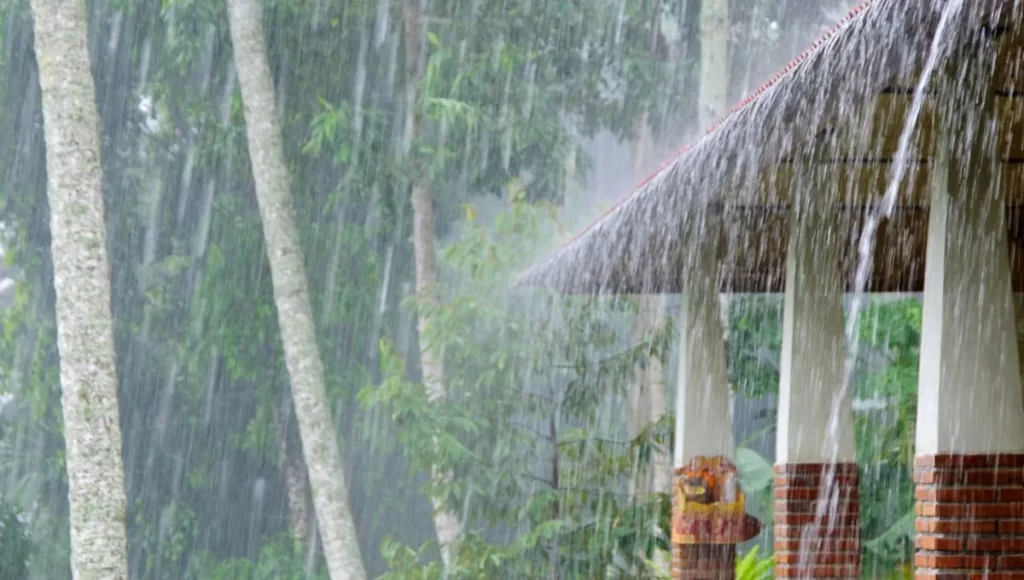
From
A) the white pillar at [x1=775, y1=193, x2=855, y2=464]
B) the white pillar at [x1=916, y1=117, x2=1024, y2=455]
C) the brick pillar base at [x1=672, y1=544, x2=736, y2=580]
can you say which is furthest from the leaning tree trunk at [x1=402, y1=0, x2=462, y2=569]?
the white pillar at [x1=916, y1=117, x2=1024, y2=455]

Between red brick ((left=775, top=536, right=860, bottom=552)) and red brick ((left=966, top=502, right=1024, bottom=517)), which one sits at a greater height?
red brick ((left=966, top=502, right=1024, bottom=517))

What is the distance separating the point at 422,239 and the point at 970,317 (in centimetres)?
1228

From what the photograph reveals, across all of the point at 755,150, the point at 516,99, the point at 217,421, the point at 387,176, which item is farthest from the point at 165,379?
the point at 755,150

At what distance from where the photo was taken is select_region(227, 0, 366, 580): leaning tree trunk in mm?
14883

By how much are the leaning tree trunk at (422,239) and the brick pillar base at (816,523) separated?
7162 mm

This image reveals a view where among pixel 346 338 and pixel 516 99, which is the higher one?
pixel 516 99

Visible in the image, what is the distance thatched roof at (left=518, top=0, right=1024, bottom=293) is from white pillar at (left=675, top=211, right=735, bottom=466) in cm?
17

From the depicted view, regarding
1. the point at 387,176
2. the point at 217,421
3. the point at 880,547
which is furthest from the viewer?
the point at 217,421

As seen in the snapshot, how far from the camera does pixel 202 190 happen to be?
19.9 meters

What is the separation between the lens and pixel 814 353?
7.56 metres

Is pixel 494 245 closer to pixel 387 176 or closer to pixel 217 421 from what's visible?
pixel 387 176

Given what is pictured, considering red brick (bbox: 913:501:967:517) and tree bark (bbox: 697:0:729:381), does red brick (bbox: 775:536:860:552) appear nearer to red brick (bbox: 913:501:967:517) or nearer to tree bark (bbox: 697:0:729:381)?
red brick (bbox: 913:501:967:517)

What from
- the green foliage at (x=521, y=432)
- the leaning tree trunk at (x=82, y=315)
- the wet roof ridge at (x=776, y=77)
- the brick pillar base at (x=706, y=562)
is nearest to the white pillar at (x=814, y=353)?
the wet roof ridge at (x=776, y=77)

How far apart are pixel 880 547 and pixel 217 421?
10881 millimetres
